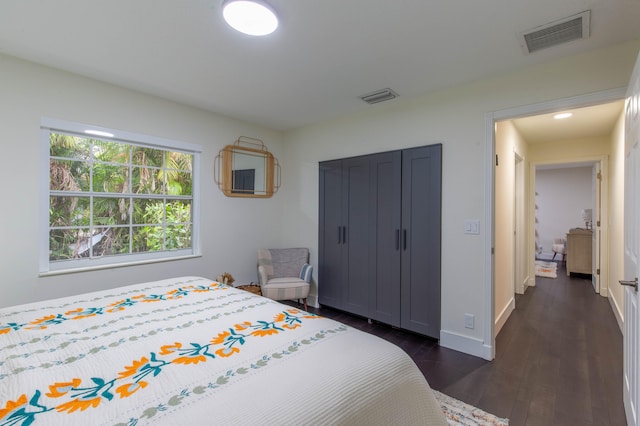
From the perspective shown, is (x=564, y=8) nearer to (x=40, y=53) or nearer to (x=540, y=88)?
(x=540, y=88)

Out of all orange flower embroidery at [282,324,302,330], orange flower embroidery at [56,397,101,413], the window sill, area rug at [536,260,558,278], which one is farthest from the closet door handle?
area rug at [536,260,558,278]

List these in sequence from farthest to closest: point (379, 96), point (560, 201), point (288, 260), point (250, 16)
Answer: point (560, 201) < point (288, 260) < point (379, 96) < point (250, 16)

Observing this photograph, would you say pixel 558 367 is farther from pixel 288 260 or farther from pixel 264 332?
pixel 288 260

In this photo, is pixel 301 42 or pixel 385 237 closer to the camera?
pixel 301 42

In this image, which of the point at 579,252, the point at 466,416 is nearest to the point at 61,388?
the point at 466,416

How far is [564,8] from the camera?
1.68 metres

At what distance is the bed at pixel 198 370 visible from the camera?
0.84m

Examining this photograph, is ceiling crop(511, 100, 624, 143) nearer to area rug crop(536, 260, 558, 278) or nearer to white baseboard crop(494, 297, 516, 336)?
white baseboard crop(494, 297, 516, 336)

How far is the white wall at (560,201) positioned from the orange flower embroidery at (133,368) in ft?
30.3

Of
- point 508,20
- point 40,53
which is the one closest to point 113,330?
point 40,53

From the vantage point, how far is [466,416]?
1.83 m

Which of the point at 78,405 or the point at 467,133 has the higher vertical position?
the point at 467,133

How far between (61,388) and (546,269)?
25.8ft

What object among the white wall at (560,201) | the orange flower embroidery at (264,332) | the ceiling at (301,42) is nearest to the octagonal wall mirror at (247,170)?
the ceiling at (301,42)
